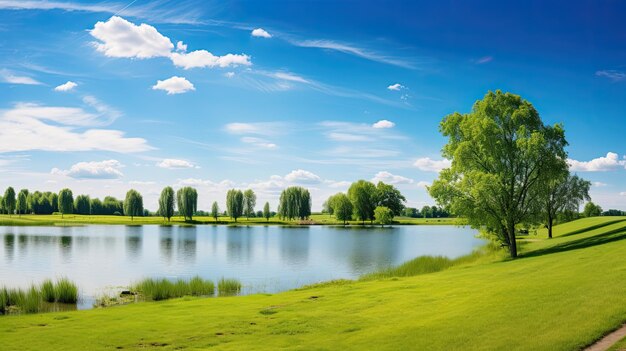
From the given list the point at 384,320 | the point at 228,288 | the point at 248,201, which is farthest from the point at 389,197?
the point at 384,320

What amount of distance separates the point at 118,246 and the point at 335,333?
6029 cm

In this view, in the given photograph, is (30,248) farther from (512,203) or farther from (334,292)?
(512,203)

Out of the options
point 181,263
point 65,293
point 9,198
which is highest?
point 9,198

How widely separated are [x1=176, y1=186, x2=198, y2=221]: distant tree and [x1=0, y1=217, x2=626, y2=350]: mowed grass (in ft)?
459

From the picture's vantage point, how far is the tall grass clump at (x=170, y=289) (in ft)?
98.6

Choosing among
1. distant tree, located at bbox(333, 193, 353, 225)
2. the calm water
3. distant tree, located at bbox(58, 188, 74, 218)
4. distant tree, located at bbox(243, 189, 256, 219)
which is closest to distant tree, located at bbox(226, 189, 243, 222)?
distant tree, located at bbox(243, 189, 256, 219)

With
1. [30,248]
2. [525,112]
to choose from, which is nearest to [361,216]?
[30,248]

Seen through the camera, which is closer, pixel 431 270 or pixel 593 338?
pixel 593 338

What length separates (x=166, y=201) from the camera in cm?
16112

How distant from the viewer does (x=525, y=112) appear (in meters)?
38.4

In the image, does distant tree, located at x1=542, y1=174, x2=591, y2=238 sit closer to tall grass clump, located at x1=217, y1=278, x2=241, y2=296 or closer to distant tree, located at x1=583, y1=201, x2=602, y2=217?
tall grass clump, located at x1=217, y1=278, x2=241, y2=296

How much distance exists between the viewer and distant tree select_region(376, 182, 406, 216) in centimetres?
17450

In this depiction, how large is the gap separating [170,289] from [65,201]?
538 feet

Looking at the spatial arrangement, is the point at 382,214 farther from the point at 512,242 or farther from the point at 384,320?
the point at 384,320
